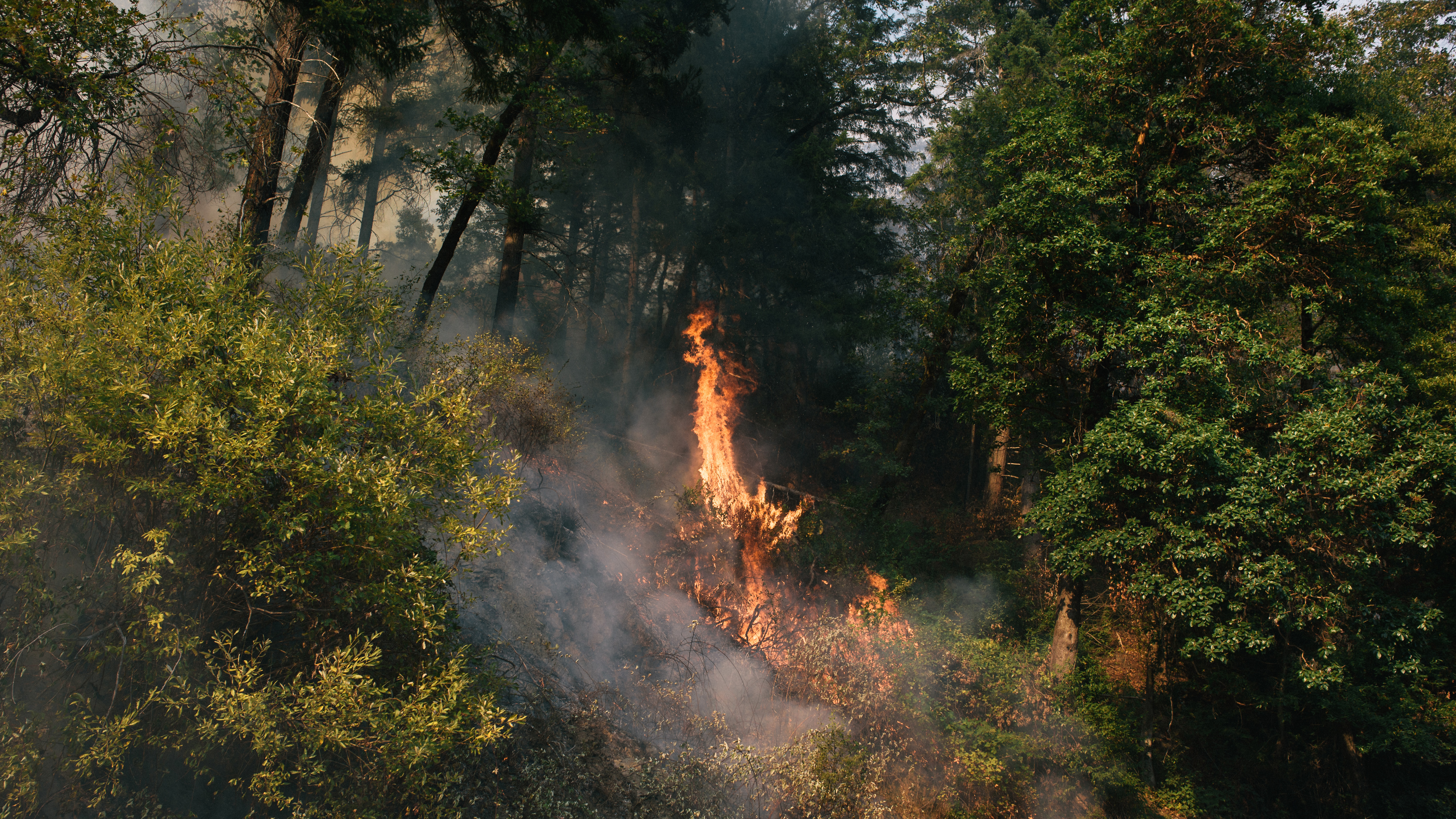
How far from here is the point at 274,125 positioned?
10.4 meters

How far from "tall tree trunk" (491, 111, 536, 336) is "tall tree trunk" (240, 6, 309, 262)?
164 inches

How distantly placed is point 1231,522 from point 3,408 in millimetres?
11838

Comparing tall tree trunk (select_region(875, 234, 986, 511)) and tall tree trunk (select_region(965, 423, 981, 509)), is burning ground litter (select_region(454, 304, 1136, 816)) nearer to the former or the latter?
tall tree trunk (select_region(875, 234, 986, 511))

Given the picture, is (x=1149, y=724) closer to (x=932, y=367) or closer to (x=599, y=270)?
(x=932, y=367)

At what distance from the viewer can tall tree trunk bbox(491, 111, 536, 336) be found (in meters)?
14.6

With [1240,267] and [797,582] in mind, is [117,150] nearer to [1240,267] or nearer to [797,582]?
[797,582]

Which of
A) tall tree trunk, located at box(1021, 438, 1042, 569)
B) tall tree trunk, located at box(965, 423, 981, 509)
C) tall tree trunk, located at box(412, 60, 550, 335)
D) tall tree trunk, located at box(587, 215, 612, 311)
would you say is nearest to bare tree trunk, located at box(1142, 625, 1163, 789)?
tall tree trunk, located at box(1021, 438, 1042, 569)

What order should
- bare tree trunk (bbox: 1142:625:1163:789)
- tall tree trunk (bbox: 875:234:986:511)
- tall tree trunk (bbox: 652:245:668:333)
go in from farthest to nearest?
1. tall tree trunk (bbox: 652:245:668:333)
2. tall tree trunk (bbox: 875:234:986:511)
3. bare tree trunk (bbox: 1142:625:1163:789)

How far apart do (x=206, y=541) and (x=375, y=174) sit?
1025 inches

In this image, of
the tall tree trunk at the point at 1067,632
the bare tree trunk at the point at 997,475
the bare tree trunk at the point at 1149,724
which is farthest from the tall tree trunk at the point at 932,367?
the bare tree trunk at the point at 1149,724

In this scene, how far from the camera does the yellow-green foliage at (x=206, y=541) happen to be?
509 centimetres

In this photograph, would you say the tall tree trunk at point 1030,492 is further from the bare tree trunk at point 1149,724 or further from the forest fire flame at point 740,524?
the forest fire flame at point 740,524

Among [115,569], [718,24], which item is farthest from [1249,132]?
[718,24]

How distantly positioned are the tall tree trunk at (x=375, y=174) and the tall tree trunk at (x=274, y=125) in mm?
15021
